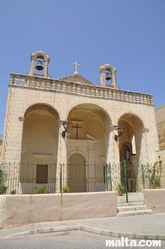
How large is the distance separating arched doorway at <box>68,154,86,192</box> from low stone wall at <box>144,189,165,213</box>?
650cm

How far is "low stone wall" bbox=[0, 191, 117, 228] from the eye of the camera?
6.31m

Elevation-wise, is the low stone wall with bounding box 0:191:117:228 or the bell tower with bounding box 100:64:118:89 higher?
the bell tower with bounding box 100:64:118:89

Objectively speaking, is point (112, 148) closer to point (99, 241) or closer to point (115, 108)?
point (115, 108)

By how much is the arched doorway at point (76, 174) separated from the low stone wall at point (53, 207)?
672 centimetres

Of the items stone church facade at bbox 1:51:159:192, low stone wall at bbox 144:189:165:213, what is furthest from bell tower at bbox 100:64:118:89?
low stone wall at bbox 144:189:165:213

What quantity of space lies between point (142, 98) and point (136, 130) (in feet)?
7.89

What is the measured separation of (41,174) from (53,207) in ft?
22.9

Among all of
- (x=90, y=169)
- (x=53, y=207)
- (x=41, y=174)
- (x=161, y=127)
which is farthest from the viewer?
(x=161, y=127)

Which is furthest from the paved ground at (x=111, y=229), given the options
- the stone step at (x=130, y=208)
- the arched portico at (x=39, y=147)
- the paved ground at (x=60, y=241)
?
the arched portico at (x=39, y=147)

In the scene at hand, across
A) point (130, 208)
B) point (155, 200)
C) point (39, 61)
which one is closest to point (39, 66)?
point (39, 61)

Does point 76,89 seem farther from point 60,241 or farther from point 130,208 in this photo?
point 60,241

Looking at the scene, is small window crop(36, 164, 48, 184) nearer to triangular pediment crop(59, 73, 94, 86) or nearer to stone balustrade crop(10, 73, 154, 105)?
stone balustrade crop(10, 73, 154, 105)

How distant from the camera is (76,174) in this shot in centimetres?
1454

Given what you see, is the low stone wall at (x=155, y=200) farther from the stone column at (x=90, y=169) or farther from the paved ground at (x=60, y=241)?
the stone column at (x=90, y=169)
